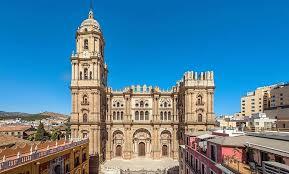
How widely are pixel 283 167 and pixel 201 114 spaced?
149 ft

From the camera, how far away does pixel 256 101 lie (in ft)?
444

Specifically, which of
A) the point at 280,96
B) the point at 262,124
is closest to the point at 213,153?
the point at 262,124

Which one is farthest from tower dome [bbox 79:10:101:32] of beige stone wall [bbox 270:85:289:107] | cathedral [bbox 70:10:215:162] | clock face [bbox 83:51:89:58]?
beige stone wall [bbox 270:85:289:107]

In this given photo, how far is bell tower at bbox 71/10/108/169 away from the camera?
185 ft

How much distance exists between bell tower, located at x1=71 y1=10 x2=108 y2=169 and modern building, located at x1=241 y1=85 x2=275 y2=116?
301 feet

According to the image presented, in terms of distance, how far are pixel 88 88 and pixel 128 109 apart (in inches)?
428

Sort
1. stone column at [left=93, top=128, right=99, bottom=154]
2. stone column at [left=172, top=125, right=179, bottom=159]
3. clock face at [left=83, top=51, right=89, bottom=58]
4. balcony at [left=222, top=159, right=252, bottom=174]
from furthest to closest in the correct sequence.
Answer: stone column at [left=172, top=125, right=179, bottom=159] → clock face at [left=83, top=51, right=89, bottom=58] → stone column at [left=93, top=128, right=99, bottom=154] → balcony at [left=222, top=159, right=252, bottom=174]

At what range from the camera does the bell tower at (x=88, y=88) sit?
185ft

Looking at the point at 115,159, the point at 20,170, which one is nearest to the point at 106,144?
the point at 115,159

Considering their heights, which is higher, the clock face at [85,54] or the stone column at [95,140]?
the clock face at [85,54]

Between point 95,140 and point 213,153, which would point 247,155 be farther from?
point 95,140

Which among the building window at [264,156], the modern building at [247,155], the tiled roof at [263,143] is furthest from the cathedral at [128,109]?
the building window at [264,156]

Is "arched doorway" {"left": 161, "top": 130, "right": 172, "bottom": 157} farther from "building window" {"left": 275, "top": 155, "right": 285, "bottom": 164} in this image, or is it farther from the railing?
"building window" {"left": 275, "top": 155, "right": 285, "bottom": 164}

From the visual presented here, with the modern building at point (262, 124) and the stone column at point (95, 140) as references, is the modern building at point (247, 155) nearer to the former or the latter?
the modern building at point (262, 124)
